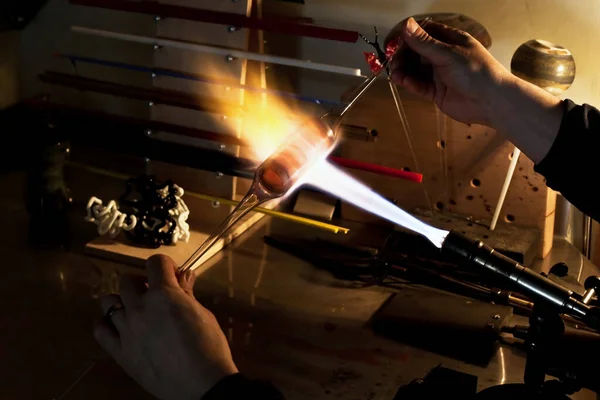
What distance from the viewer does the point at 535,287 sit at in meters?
0.82

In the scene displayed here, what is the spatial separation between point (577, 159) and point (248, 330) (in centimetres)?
51

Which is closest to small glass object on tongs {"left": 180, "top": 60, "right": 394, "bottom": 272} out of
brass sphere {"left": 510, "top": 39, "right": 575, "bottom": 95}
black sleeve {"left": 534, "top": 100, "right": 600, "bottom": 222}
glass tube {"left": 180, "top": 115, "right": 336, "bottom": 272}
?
glass tube {"left": 180, "top": 115, "right": 336, "bottom": 272}

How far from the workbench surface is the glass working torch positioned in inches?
8.5

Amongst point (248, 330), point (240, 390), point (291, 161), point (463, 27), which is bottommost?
point (248, 330)

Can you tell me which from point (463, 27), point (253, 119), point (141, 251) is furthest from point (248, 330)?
point (463, 27)

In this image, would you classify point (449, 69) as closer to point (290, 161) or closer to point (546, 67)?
point (546, 67)

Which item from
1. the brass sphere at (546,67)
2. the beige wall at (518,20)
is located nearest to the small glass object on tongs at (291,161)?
the brass sphere at (546,67)

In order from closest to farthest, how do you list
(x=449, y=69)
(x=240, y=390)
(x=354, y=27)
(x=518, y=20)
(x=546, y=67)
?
1. (x=240, y=390)
2. (x=449, y=69)
3. (x=546, y=67)
4. (x=518, y=20)
5. (x=354, y=27)

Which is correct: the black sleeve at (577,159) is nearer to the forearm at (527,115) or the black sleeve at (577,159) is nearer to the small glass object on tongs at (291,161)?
the forearm at (527,115)

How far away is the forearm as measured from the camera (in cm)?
101

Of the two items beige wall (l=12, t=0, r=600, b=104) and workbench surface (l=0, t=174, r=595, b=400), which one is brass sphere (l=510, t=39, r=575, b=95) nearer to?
beige wall (l=12, t=0, r=600, b=104)

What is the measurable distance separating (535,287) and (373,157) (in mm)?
646

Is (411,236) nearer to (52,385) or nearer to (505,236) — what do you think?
(505,236)

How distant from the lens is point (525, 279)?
0.82 m
